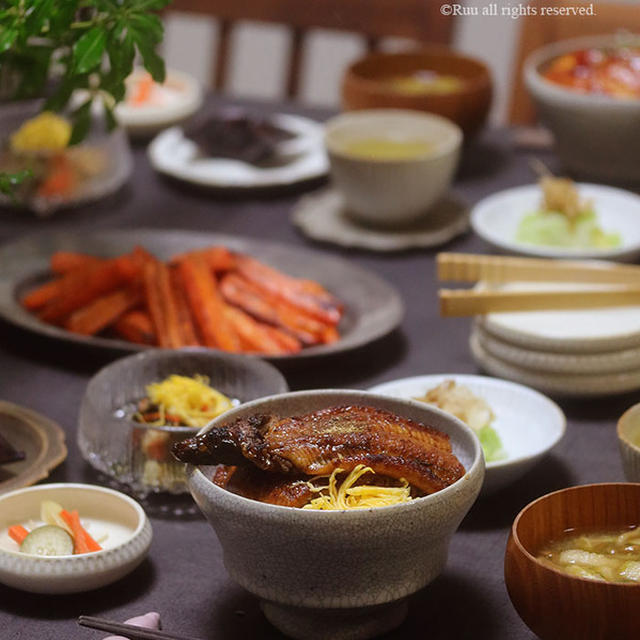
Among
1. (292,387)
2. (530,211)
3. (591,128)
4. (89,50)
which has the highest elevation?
(89,50)

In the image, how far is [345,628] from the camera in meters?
1.21

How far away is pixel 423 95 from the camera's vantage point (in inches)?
102

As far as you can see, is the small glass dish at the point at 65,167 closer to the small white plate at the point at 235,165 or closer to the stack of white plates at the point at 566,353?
the small white plate at the point at 235,165

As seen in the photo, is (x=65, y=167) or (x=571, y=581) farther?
(x=65, y=167)

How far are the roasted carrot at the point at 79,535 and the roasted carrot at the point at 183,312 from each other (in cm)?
52

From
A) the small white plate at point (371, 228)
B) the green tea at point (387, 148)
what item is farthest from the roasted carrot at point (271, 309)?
the green tea at point (387, 148)

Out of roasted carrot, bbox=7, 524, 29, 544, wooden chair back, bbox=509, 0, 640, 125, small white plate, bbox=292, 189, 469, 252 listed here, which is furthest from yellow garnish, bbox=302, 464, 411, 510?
wooden chair back, bbox=509, 0, 640, 125

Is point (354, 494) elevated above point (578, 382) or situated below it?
above

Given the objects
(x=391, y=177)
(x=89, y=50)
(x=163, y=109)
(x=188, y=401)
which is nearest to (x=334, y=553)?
(x=188, y=401)

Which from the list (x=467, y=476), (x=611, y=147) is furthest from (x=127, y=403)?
(x=611, y=147)

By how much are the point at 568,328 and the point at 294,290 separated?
463mm

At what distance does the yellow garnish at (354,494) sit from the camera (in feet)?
3.83

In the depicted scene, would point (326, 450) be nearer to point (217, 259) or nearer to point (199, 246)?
point (217, 259)

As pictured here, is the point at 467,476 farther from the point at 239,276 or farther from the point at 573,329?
the point at 239,276
